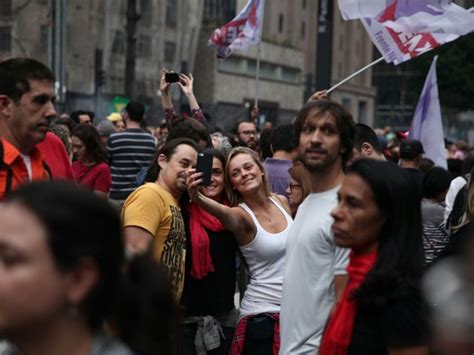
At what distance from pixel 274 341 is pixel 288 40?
61.5m

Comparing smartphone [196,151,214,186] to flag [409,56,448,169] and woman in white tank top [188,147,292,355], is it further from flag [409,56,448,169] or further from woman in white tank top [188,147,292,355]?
flag [409,56,448,169]

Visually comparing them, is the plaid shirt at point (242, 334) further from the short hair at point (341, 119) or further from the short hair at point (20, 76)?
the short hair at point (20, 76)

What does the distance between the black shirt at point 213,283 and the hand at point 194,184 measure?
41cm

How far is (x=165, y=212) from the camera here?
575 cm

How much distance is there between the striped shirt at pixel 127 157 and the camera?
35.3 feet

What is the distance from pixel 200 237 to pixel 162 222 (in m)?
0.47

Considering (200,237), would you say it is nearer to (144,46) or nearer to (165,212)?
(165,212)

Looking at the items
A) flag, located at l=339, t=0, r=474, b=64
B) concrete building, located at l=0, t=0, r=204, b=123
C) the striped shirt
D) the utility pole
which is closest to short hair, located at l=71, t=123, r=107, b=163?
the striped shirt

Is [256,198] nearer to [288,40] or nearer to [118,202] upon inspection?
[118,202]

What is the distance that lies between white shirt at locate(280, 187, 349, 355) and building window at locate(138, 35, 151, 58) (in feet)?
141

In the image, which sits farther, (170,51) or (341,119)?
(170,51)

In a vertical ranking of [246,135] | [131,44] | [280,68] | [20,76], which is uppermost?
[280,68]

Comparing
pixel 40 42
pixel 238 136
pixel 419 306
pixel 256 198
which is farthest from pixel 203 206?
pixel 40 42

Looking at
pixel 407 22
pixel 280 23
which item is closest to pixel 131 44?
pixel 407 22
